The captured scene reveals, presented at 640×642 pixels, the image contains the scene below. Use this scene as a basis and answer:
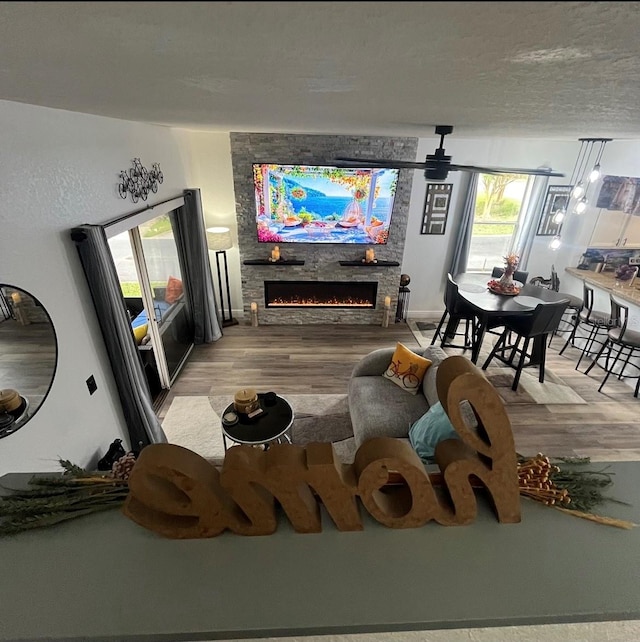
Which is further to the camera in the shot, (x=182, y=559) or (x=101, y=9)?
(x=182, y=559)

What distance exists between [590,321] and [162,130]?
5.59 meters

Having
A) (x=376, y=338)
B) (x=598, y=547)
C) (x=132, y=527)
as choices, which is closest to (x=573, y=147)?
(x=376, y=338)

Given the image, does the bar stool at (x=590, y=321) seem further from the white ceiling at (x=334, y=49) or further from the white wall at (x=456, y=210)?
the white ceiling at (x=334, y=49)

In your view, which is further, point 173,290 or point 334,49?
point 173,290

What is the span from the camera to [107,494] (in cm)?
101

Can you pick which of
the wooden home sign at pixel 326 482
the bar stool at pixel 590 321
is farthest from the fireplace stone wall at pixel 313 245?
the wooden home sign at pixel 326 482

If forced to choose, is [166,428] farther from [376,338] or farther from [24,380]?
[376,338]

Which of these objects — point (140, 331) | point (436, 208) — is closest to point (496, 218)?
point (436, 208)

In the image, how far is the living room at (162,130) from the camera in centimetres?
42

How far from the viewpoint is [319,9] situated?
33 cm

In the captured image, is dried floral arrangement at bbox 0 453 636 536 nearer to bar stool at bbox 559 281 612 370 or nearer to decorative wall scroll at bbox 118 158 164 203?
decorative wall scroll at bbox 118 158 164 203

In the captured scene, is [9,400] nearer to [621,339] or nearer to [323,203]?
[323,203]

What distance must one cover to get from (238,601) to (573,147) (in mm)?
6350

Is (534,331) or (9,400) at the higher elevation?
(9,400)
